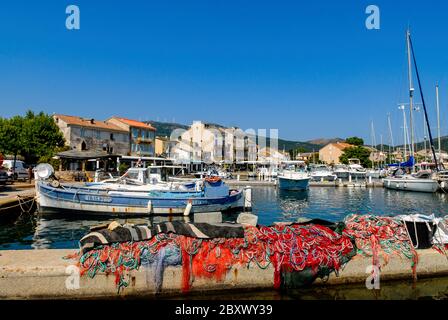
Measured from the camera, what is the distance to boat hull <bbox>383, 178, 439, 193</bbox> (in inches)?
1510

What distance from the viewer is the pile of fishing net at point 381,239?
8.27m

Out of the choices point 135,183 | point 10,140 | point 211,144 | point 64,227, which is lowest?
point 64,227

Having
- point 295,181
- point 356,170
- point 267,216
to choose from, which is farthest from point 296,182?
point 356,170

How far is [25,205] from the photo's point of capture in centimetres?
2069

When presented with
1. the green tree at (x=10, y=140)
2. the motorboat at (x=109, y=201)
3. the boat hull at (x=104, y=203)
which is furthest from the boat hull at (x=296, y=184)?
the green tree at (x=10, y=140)

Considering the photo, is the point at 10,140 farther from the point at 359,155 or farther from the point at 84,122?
the point at 359,155

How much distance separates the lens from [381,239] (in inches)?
333

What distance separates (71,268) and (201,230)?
2.86 metres

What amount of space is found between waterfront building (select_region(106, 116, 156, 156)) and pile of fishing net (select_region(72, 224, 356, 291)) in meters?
63.7

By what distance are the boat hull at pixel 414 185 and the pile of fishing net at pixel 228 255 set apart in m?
36.6

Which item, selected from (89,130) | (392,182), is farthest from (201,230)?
(89,130)

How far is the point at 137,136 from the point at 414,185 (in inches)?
2103

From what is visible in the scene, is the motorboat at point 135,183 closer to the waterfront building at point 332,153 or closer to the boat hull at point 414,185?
the boat hull at point 414,185
